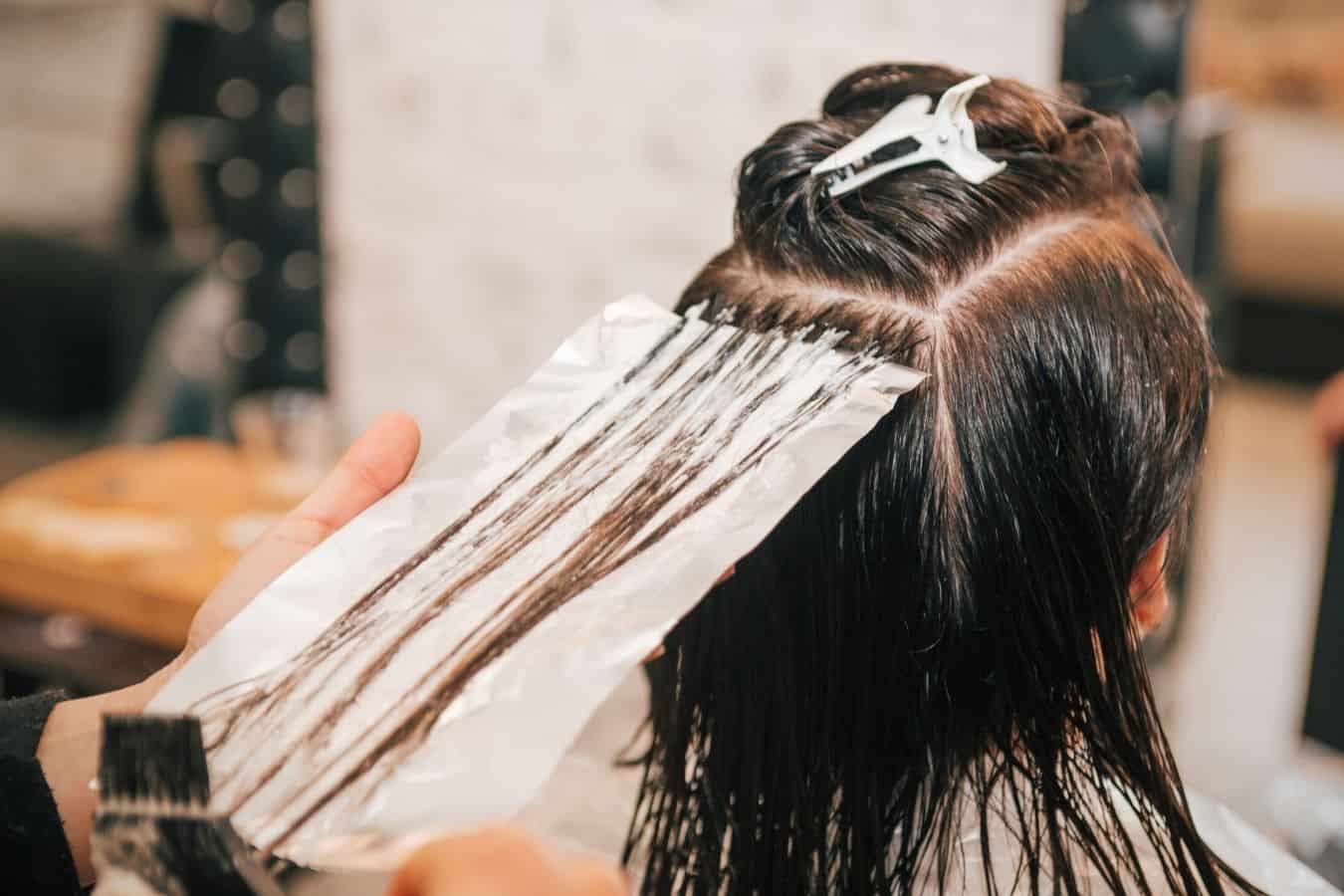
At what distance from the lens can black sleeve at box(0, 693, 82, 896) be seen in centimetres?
62

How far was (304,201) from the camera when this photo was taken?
2656 mm

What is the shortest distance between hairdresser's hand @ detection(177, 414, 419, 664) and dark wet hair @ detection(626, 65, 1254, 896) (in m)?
0.24

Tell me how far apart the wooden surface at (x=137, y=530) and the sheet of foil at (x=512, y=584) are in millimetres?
1163

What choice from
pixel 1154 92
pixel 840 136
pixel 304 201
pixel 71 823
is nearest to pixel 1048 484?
pixel 840 136

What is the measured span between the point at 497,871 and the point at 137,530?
1.69 meters

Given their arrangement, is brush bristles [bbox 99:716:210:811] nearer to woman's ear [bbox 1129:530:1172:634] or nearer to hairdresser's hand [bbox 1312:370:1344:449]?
woman's ear [bbox 1129:530:1172:634]

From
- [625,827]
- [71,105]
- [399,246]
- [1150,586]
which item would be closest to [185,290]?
[71,105]

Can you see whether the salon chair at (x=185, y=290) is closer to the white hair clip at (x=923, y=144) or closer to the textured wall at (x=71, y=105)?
the textured wall at (x=71, y=105)

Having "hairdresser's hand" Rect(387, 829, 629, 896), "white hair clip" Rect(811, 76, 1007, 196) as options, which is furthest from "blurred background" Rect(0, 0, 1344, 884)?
"hairdresser's hand" Rect(387, 829, 629, 896)

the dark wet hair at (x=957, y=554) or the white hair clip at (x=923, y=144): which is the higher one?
the white hair clip at (x=923, y=144)

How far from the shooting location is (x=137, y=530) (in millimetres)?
1895

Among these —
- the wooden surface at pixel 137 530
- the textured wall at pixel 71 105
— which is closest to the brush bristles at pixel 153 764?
the wooden surface at pixel 137 530

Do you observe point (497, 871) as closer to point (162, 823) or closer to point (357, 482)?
point (162, 823)

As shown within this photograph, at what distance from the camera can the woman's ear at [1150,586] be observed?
2.85ft
